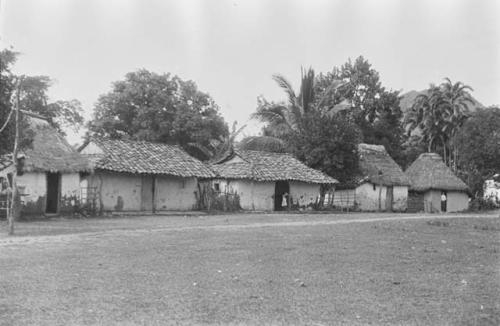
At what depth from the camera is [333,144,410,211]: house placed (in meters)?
37.9

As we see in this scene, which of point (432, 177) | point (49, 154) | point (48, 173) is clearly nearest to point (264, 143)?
point (432, 177)

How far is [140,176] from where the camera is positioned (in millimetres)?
27438

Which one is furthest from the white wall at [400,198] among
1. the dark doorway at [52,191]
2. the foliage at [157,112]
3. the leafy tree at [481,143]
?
the dark doorway at [52,191]

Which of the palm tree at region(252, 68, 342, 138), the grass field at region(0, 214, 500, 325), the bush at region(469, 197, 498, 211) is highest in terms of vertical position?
the palm tree at region(252, 68, 342, 138)

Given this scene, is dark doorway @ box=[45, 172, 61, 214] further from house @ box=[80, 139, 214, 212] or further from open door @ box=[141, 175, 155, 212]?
open door @ box=[141, 175, 155, 212]

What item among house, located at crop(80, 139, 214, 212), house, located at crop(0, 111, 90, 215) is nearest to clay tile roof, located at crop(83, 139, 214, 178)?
house, located at crop(80, 139, 214, 212)

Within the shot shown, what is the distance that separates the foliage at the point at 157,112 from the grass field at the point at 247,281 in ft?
100

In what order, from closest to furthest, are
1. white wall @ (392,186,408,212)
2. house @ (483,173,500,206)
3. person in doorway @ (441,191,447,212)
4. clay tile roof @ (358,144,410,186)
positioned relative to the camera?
1. clay tile roof @ (358,144,410,186)
2. white wall @ (392,186,408,212)
3. person in doorway @ (441,191,447,212)
4. house @ (483,173,500,206)

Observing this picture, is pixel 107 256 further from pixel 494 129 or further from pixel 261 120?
pixel 494 129

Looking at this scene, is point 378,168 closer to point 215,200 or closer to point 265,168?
point 265,168

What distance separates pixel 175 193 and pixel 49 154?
7.27 metres

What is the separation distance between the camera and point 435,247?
12070 mm

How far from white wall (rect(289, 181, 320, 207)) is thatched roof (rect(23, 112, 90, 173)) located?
12.8 m

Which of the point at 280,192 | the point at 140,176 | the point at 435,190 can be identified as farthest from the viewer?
the point at 435,190
